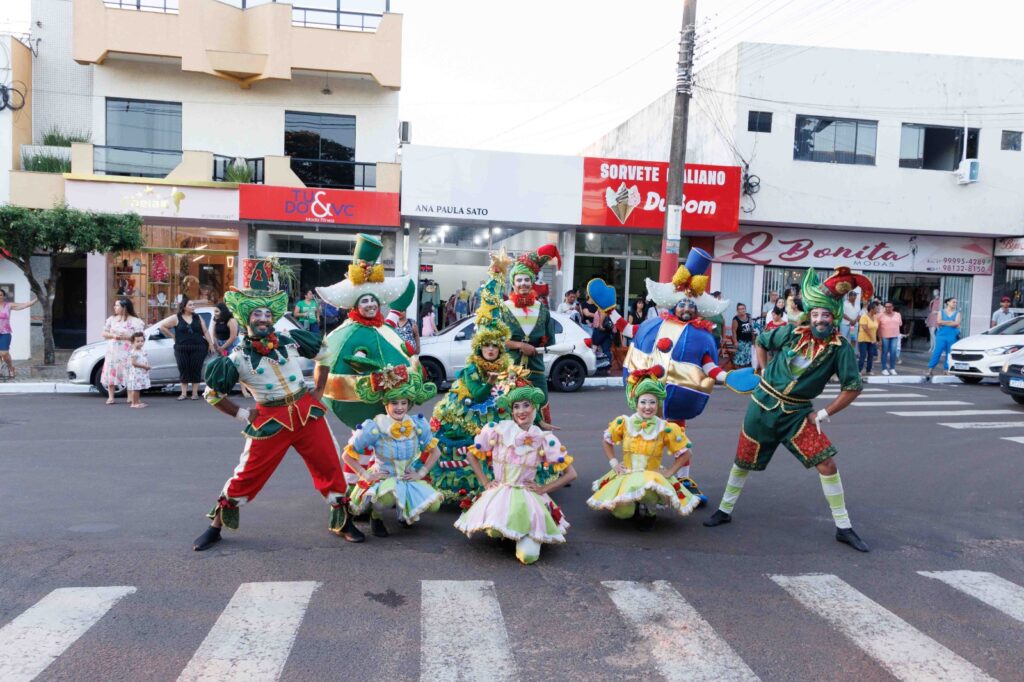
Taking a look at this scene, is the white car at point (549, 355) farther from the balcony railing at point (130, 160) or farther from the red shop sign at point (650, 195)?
the balcony railing at point (130, 160)

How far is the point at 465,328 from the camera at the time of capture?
1391cm

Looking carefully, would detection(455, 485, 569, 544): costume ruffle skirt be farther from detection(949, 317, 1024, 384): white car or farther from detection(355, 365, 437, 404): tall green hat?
detection(949, 317, 1024, 384): white car

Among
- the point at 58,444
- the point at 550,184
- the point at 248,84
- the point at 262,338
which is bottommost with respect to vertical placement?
the point at 58,444

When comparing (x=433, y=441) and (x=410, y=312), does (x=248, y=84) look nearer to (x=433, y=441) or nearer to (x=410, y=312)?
(x=410, y=312)

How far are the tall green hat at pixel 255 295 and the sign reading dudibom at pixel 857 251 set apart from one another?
17.4m

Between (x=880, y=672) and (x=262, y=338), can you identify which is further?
(x=262, y=338)

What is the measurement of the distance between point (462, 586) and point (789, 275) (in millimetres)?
19031

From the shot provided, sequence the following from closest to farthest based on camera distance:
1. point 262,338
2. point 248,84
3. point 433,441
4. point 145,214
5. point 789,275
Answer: point 262,338, point 433,441, point 145,214, point 248,84, point 789,275

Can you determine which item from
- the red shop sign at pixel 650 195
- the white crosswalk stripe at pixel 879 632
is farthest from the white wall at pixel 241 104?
the white crosswalk stripe at pixel 879 632

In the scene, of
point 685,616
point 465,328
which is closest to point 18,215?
point 465,328

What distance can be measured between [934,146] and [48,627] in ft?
76.9

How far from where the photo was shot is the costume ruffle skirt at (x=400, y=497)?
19.2 ft

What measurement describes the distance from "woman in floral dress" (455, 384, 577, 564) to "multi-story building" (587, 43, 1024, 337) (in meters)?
16.4

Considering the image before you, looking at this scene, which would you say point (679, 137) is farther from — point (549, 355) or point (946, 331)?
point (946, 331)
